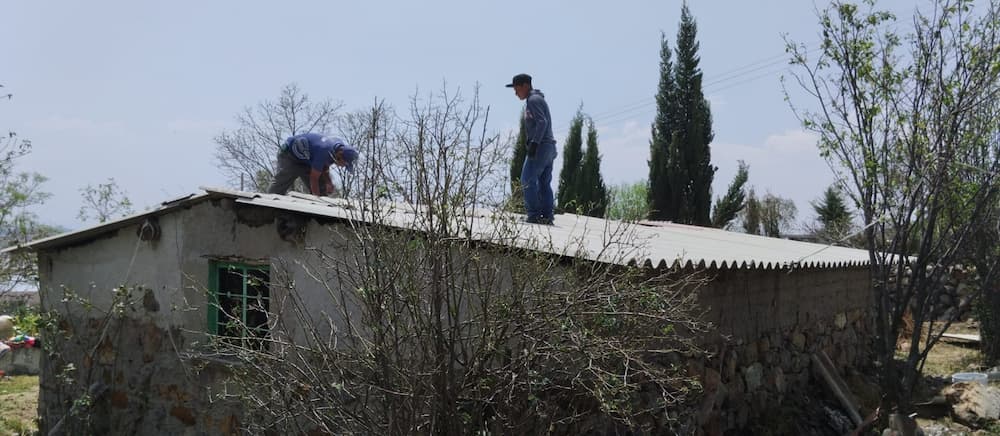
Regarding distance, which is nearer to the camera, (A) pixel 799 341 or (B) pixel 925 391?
(A) pixel 799 341

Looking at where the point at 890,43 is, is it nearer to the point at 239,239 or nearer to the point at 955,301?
the point at 239,239

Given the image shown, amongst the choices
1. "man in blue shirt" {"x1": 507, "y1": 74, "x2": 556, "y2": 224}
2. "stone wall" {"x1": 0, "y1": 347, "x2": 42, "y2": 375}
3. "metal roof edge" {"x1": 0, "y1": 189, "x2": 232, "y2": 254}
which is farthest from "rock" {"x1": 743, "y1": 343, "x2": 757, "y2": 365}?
"stone wall" {"x1": 0, "y1": 347, "x2": 42, "y2": 375}

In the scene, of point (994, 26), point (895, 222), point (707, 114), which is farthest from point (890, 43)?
point (707, 114)

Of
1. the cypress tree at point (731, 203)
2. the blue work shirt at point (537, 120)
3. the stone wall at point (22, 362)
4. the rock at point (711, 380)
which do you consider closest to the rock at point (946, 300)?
the cypress tree at point (731, 203)

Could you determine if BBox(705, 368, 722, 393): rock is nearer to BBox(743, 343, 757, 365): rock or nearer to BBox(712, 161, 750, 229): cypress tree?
BBox(743, 343, 757, 365): rock

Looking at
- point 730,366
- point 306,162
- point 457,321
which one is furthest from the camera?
point 306,162

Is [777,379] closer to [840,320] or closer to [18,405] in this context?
[840,320]

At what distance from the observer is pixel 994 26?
22.8ft

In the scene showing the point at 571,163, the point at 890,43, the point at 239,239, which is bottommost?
the point at 239,239

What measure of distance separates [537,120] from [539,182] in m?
0.59

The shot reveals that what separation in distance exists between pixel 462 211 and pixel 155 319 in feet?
13.9

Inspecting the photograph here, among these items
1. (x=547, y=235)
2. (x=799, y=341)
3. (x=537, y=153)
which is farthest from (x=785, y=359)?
(x=547, y=235)

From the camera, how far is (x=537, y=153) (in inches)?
294

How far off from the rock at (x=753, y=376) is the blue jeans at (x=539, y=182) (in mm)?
2268
